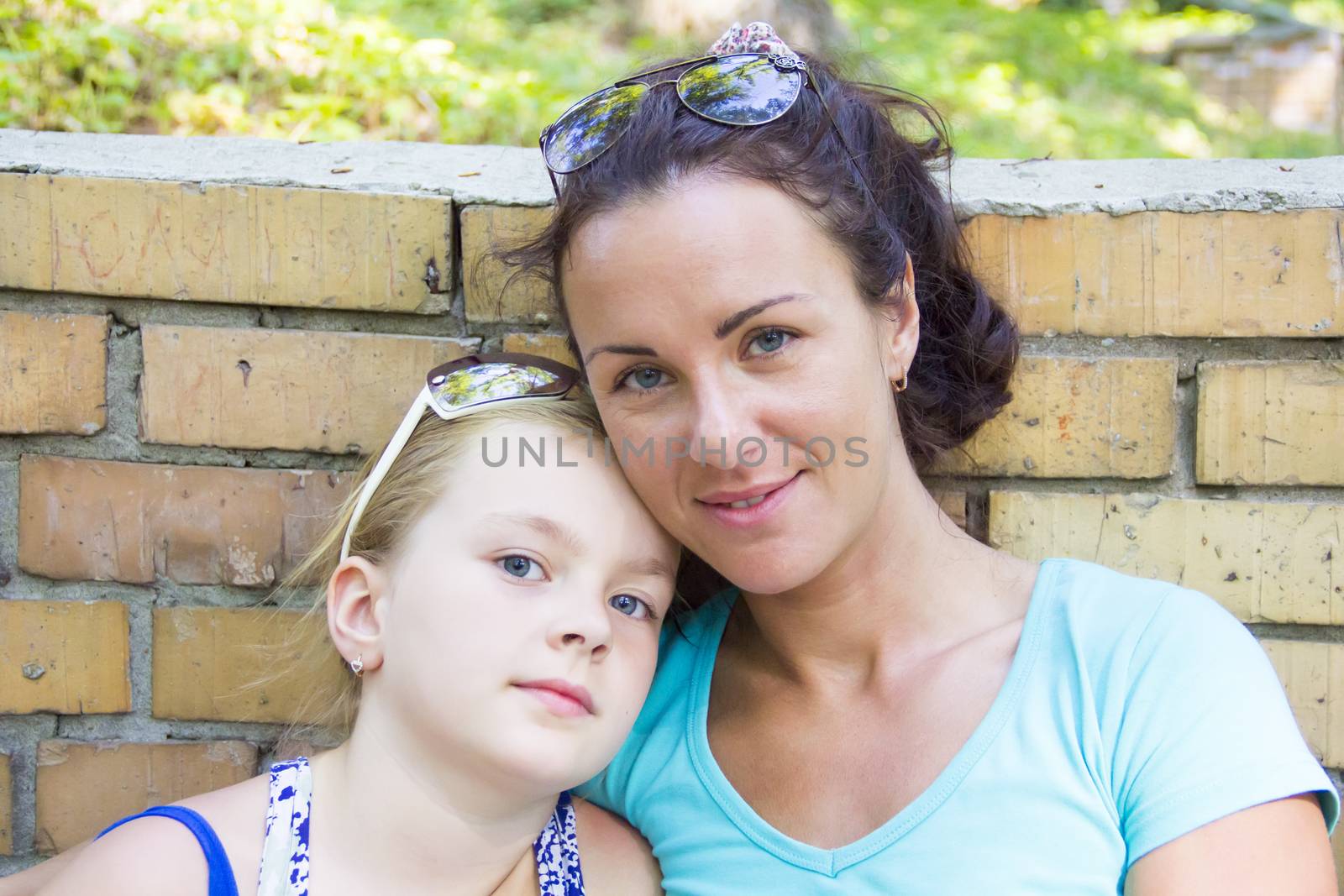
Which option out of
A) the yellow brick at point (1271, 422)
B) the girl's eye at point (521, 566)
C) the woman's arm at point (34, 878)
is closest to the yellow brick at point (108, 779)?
the woman's arm at point (34, 878)

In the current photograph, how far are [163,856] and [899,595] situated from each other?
1062mm

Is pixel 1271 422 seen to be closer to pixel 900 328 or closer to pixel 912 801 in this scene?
pixel 900 328

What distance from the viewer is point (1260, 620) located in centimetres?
182

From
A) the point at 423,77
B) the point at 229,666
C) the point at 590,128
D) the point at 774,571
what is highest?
the point at 423,77

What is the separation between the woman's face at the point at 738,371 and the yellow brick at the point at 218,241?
40 centimetres

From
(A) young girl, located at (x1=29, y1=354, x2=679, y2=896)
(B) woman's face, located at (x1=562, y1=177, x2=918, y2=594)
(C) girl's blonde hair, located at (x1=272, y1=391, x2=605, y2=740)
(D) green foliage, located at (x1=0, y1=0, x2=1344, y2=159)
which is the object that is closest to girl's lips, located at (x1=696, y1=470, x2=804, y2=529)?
(B) woman's face, located at (x1=562, y1=177, x2=918, y2=594)

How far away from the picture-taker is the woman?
1.44m

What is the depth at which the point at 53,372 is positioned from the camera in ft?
6.14

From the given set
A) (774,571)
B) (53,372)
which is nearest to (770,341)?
(774,571)

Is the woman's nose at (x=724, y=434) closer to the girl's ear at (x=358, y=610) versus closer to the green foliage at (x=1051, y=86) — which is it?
the girl's ear at (x=358, y=610)

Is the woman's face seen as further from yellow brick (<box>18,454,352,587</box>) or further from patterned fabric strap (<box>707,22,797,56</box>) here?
yellow brick (<box>18,454,352,587</box>)

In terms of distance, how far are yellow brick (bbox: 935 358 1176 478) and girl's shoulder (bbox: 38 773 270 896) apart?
1243mm

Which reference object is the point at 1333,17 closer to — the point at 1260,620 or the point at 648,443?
the point at 1260,620

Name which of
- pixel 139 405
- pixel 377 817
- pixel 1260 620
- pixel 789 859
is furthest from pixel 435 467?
pixel 1260 620
